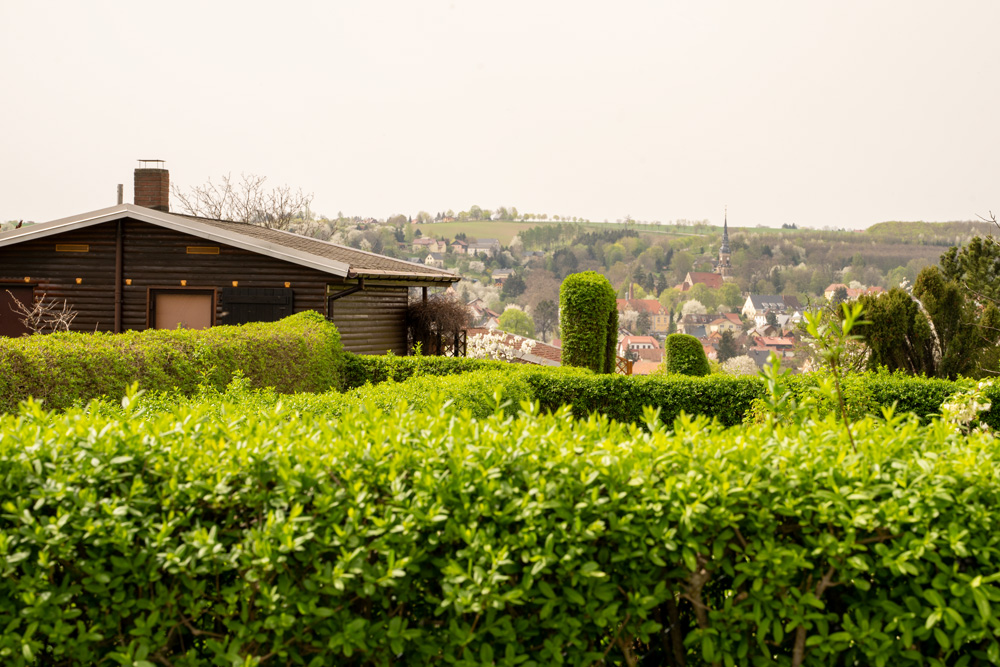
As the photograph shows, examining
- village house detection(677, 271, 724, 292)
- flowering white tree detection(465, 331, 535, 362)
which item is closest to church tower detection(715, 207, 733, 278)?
village house detection(677, 271, 724, 292)

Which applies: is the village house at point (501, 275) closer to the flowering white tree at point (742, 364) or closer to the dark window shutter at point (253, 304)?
the flowering white tree at point (742, 364)

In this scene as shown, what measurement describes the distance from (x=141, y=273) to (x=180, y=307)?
114 centimetres

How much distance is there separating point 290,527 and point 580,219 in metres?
90.1

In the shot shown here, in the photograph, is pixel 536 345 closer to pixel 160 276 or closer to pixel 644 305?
pixel 160 276

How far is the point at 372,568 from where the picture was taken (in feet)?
8.38

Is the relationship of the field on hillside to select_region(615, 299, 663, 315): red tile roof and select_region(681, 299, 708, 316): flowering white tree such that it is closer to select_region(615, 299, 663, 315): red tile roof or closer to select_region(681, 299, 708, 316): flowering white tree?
select_region(615, 299, 663, 315): red tile roof

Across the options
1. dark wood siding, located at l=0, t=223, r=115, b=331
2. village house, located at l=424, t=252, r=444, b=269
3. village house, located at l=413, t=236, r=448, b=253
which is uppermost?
village house, located at l=413, t=236, r=448, b=253

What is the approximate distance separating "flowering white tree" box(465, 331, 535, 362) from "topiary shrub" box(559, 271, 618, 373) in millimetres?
8201

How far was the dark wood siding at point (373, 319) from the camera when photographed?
17.2m

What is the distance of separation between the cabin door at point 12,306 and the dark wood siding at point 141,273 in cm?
23

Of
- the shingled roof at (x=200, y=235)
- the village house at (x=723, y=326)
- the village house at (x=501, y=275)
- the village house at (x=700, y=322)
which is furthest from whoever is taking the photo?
the village house at (x=700, y=322)

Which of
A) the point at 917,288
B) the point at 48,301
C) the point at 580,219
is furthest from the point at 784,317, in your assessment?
the point at 48,301

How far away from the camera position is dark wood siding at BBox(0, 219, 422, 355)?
1688cm

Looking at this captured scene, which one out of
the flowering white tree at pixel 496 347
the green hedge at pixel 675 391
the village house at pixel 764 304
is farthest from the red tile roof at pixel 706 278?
the green hedge at pixel 675 391
